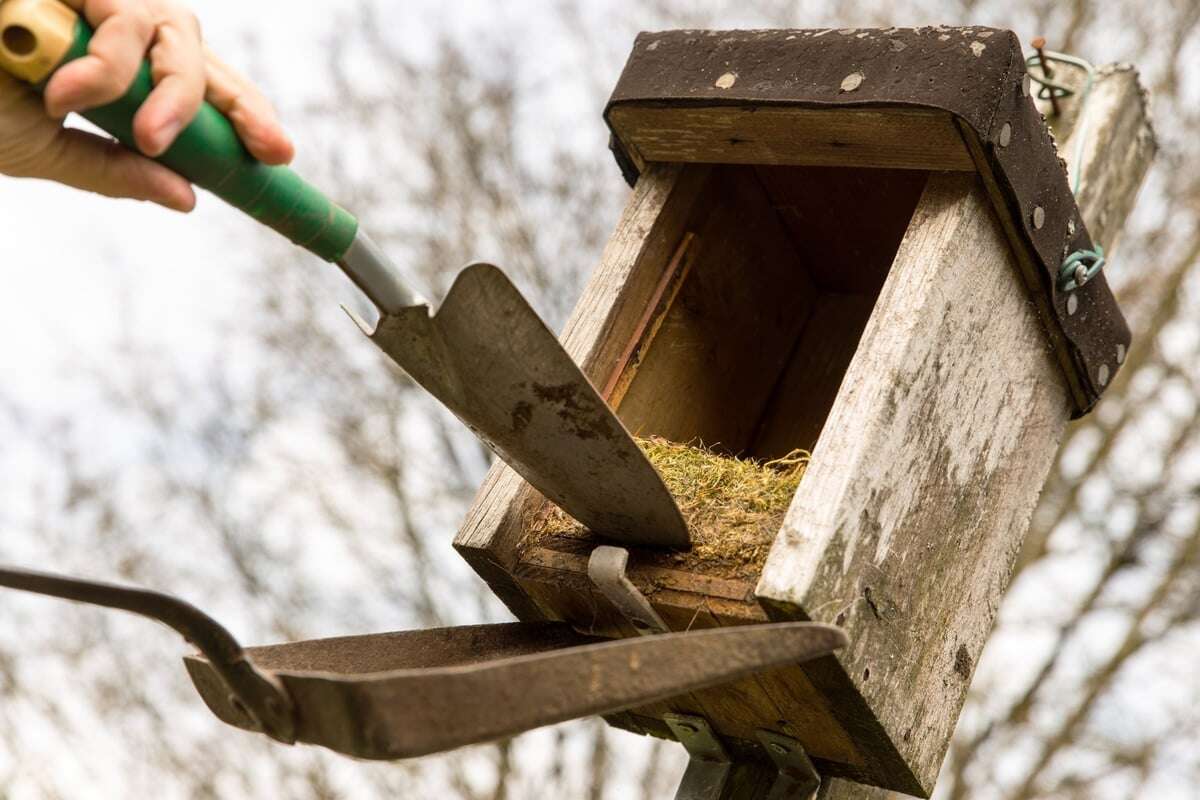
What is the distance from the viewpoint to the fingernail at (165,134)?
108 centimetres

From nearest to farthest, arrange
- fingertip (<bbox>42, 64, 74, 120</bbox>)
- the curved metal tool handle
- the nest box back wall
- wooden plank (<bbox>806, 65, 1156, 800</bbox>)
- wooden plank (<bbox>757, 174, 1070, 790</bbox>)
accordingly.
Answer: fingertip (<bbox>42, 64, 74, 120</bbox>) → the curved metal tool handle → wooden plank (<bbox>757, 174, 1070, 790</bbox>) → the nest box back wall → wooden plank (<bbox>806, 65, 1156, 800</bbox>)

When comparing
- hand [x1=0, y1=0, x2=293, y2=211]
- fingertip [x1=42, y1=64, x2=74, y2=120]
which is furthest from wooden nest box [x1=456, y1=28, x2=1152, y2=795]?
fingertip [x1=42, y1=64, x2=74, y2=120]

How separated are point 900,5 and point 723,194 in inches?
152

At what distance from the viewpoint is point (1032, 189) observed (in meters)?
1.72

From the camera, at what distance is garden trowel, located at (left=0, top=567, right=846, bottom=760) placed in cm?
106

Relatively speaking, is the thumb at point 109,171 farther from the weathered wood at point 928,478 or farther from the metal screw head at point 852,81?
the metal screw head at point 852,81

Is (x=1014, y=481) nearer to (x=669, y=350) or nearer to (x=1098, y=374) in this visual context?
(x=1098, y=374)

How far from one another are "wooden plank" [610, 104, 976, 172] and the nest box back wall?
4.1 inches

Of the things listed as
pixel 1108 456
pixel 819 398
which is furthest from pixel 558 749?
pixel 819 398

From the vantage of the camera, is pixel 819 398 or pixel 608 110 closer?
pixel 608 110

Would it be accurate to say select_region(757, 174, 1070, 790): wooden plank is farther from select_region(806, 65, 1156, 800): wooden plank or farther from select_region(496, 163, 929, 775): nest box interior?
select_region(806, 65, 1156, 800): wooden plank

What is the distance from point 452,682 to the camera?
1071 millimetres

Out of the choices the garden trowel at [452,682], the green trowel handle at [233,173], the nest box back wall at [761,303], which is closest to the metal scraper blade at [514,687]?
the garden trowel at [452,682]

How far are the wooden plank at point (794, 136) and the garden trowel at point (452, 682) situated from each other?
0.73 metres
